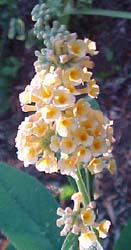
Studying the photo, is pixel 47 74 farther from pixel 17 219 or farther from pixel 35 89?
pixel 17 219

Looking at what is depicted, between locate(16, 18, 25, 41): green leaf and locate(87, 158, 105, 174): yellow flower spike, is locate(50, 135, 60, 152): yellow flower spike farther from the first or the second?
locate(16, 18, 25, 41): green leaf

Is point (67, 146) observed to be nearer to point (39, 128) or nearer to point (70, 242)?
point (39, 128)

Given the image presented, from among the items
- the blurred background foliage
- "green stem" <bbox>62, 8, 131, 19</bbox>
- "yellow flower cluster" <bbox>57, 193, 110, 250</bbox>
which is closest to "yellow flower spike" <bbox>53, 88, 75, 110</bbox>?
"yellow flower cluster" <bbox>57, 193, 110, 250</bbox>

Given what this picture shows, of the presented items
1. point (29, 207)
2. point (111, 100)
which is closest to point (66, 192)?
point (111, 100)

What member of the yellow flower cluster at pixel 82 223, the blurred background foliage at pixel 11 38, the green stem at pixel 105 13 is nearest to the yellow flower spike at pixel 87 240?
the yellow flower cluster at pixel 82 223

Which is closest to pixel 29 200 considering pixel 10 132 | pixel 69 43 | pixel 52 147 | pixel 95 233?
pixel 95 233
